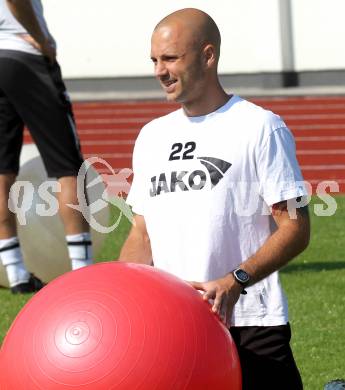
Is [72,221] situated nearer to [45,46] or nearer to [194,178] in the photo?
[45,46]

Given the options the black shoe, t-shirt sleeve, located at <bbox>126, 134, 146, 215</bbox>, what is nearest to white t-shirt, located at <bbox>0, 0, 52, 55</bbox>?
the black shoe

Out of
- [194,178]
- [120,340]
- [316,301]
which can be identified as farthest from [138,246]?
[316,301]

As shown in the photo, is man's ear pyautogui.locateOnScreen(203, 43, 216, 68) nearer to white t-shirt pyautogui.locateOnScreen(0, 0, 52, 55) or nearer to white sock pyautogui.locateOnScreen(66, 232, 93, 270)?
white sock pyautogui.locateOnScreen(66, 232, 93, 270)

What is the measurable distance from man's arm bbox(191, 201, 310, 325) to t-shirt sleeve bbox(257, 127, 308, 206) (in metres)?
0.05

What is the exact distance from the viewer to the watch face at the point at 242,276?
15.5ft

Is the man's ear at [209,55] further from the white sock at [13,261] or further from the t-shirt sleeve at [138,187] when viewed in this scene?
the white sock at [13,261]

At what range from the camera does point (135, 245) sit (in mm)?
5254

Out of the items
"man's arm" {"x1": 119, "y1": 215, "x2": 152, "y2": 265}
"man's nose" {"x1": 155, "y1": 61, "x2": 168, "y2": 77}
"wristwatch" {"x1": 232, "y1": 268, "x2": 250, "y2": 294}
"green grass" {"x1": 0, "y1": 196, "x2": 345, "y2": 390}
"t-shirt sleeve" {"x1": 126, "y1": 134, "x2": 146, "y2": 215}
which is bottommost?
"green grass" {"x1": 0, "y1": 196, "x2": 345, "y2": 390}

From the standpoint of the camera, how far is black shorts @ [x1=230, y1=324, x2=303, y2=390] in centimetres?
498

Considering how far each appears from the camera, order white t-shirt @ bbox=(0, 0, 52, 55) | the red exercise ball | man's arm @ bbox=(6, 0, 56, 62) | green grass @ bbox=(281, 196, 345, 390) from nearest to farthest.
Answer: the red exercise ball, green grass @ bbox=(281, 196, 345, 390), man's arm @ bbox=(6, 0, 56, 62), white t-shirt @ bbox=(0, 0, 52, 55)

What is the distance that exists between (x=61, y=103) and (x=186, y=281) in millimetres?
4474

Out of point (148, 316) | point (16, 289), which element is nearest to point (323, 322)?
point (16, 289)

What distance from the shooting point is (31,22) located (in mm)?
8922

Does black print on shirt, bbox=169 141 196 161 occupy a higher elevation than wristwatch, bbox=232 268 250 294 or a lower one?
higher
